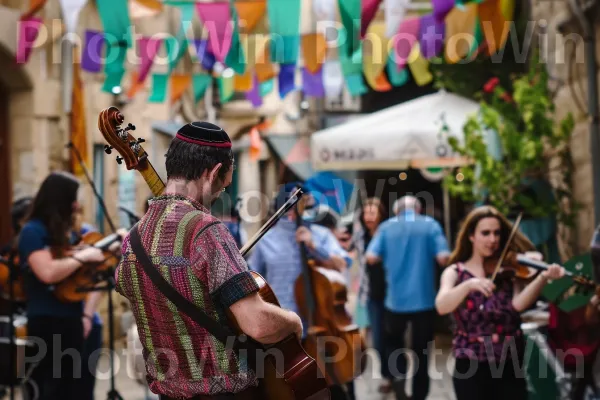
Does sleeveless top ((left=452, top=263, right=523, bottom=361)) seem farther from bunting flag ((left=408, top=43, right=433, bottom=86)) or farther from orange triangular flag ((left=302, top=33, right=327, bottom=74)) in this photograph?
bunting flag ((left=408, top=43, right=433, bottom=86))

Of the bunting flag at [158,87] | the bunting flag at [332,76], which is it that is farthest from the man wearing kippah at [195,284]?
the bunting flag at [332,76]

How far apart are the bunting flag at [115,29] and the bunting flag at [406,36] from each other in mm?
2685

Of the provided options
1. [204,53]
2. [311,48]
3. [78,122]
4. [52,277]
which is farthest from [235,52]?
[52,277]

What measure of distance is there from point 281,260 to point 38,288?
5.38ft

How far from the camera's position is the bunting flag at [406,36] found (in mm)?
10258

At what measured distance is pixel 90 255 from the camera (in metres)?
6.16

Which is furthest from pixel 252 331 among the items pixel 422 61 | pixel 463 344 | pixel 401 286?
pixel 422 61

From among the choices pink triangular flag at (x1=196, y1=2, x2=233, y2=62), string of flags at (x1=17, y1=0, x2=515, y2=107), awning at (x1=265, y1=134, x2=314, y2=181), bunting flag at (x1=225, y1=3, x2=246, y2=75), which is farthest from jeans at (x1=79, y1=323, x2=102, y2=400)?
awning at (x1=265, y1=134, x2=314, y2=181)

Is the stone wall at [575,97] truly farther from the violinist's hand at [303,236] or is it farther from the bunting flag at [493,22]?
the violinist's hand at [303,236]

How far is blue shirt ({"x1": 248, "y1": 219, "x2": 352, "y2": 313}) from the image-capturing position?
270 inches

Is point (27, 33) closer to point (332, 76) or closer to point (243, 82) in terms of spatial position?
point (243, 82)

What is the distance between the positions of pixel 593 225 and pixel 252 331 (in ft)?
19.4

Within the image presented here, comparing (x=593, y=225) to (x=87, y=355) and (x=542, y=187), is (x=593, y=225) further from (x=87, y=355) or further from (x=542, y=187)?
(x=87, y=355)

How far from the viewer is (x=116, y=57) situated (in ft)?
→ 33.3
